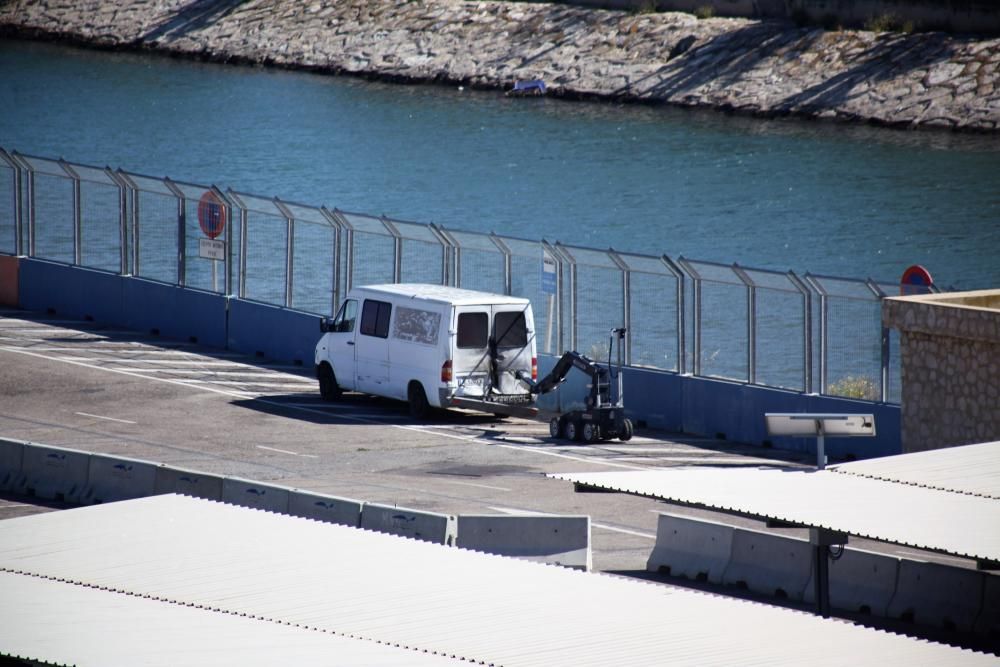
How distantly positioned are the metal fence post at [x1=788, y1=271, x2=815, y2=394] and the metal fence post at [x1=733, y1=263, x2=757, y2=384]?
0.70 meters

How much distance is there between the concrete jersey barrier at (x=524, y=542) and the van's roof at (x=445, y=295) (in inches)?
371

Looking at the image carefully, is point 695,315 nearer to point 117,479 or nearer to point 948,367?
point 948,367

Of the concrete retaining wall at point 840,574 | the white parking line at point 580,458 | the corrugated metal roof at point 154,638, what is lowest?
the concrete retaining wall at point 840,574

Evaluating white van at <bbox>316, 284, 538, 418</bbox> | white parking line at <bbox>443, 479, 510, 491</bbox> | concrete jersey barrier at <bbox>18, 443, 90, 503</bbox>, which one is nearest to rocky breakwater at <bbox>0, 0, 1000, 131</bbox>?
white van at <bbox>316, 284, 538, 418</bbox>

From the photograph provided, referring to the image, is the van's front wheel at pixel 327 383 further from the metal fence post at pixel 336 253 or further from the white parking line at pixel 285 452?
the white parking line at pixel 285 452

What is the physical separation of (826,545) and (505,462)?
35.4 ft

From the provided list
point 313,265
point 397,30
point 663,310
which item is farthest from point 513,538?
point 397,30

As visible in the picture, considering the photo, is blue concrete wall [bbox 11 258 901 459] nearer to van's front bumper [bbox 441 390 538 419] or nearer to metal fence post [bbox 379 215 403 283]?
van's front bumper [bbox 441 390 538 419]

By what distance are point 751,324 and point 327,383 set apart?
7467mm

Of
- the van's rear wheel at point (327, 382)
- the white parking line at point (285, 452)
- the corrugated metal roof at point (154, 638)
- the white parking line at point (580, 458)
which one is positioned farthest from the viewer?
the van's rear wheel at point (327, 382)

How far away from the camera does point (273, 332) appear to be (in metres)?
34.1

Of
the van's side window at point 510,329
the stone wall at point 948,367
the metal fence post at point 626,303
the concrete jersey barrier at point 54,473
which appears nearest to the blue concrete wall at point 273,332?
the van's side window at point 510,329

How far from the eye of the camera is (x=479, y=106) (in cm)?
8238

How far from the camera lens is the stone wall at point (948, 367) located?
23297 millimetres
